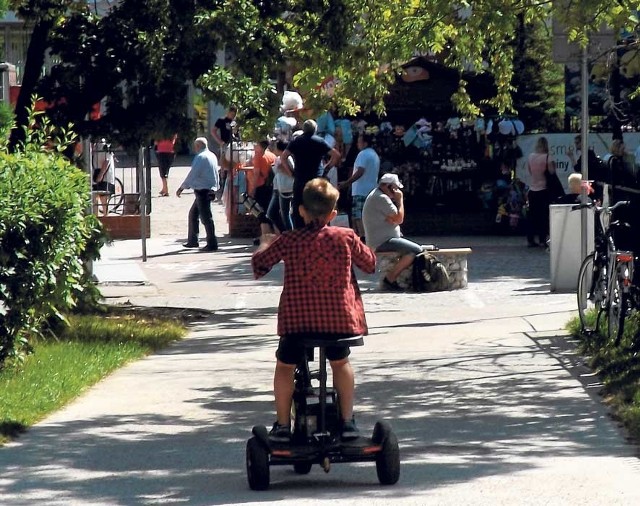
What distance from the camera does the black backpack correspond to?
54.1 feet

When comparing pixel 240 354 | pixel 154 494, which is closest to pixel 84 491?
pixel 154 494

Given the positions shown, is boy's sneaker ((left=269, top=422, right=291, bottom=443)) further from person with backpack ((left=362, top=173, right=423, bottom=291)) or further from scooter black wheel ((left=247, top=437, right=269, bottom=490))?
person with backpack ((left=362, top=173, right=423, bottom=291))

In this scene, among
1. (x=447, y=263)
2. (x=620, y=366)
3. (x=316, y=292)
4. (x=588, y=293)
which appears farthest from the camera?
(x=447, y=263)

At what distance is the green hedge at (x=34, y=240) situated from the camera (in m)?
9.84

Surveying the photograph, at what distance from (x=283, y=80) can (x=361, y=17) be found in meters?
16.8

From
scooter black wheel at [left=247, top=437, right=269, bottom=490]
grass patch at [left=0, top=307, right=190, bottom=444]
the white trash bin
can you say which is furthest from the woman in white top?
scooter black wheel at [left=247, top=437, right=269, bottom=490]

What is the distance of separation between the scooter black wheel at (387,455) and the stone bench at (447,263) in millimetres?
9463

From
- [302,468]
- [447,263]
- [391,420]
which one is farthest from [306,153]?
[302,468]

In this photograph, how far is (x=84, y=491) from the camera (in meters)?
7.22

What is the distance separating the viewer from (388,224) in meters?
16.5

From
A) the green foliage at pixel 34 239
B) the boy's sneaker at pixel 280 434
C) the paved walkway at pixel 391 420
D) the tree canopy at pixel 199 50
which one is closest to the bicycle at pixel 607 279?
the paved walkway at pixel 391 420

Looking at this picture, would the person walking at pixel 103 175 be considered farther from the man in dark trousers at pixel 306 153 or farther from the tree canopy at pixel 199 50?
the tree canopy at pixel 199 50

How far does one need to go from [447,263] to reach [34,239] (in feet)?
24.4

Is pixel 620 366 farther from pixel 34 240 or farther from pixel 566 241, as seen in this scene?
pixel 566 241
